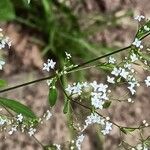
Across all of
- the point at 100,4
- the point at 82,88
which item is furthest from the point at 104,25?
the point at 82,88

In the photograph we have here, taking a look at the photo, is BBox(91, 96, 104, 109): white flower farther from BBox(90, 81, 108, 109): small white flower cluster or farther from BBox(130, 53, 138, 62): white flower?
BBox(130, 53, 138, 62): white flower

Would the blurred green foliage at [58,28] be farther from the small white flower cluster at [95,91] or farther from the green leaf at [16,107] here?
the small white flower cluster at [95,91]

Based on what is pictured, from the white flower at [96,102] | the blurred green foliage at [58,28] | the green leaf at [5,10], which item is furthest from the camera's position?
the blurred green foliage at [58,28]

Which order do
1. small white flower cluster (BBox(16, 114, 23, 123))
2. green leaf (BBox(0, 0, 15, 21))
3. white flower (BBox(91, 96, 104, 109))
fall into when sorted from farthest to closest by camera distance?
green leaf (BBox(0, 0, 15, 21)), small white flower cluster (BBox(16, 114, 23, 123)), white flower (BBox(91, 96, 104, 109))

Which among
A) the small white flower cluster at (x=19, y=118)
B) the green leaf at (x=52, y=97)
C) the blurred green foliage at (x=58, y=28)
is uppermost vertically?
the blurred green foliage at (x=58, y=28)

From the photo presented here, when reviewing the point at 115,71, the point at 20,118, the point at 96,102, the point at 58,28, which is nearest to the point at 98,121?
the point at 96,102

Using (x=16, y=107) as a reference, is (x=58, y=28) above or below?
above

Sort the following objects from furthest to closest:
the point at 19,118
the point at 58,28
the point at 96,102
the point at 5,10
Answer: the point at 58,28, the point at 5,10, the point at 19,118, the point at 96,102

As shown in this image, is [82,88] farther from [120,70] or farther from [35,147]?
[35,147]

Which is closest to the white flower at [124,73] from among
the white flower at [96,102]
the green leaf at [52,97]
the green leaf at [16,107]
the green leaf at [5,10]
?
the white flower at [96,102]

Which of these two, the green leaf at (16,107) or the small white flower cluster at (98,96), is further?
the green leaf at (16,107)

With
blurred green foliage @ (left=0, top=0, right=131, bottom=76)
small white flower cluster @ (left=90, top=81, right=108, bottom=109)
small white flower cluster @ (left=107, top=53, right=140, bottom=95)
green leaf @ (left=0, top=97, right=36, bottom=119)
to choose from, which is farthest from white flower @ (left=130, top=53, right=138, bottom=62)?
blurred green foliage @ (left=0, top=0, right=131, bottom=76)

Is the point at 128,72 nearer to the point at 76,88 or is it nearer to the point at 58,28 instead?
the point at 76,88

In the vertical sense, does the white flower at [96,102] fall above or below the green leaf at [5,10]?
below
